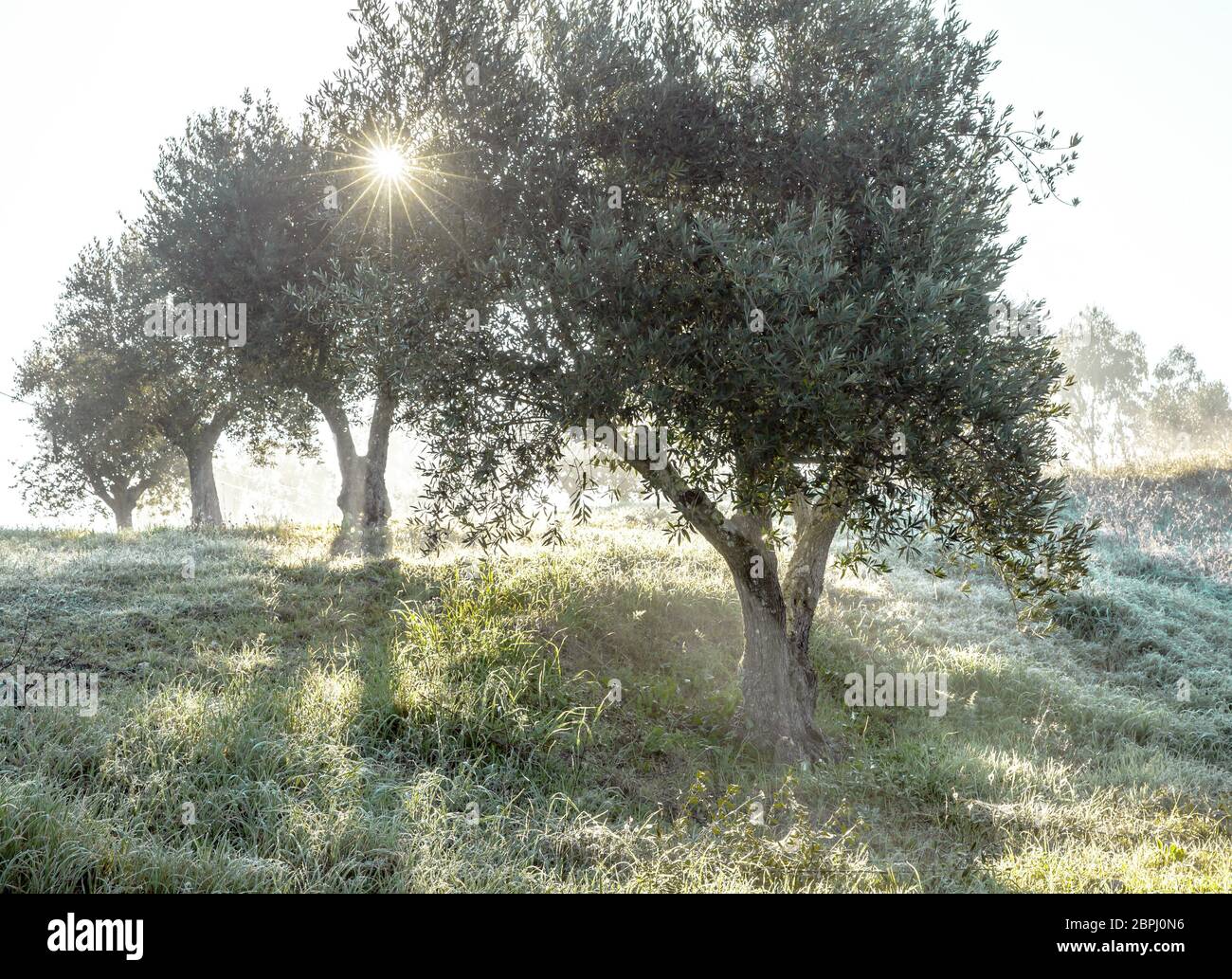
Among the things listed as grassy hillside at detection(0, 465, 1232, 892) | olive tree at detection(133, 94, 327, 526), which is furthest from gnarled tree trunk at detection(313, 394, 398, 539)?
grassy hillside at detection(0, 465, 1232, 892)

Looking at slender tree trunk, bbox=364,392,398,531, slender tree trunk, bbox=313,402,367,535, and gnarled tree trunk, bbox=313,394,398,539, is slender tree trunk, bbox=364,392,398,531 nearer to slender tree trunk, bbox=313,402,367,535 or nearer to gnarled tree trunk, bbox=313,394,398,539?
gnarled tree trunk, bbox=313,394,398,539

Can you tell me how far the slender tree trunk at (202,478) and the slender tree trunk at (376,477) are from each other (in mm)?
8421

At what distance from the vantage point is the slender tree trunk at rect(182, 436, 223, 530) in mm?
27452

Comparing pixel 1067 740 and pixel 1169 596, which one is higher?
pixel 1169 596

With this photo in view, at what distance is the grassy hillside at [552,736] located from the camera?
6.42 meters

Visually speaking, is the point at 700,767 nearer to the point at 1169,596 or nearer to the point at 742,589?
the point at 742,589

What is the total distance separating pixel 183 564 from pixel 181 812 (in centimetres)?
1040

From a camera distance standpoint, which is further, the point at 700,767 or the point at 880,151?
the point at 700,767

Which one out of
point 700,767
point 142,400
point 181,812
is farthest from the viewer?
point 142,400

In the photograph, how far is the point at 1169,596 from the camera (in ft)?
66.8

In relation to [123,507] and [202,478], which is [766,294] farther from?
[123,507]

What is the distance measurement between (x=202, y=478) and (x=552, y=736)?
926 inches
